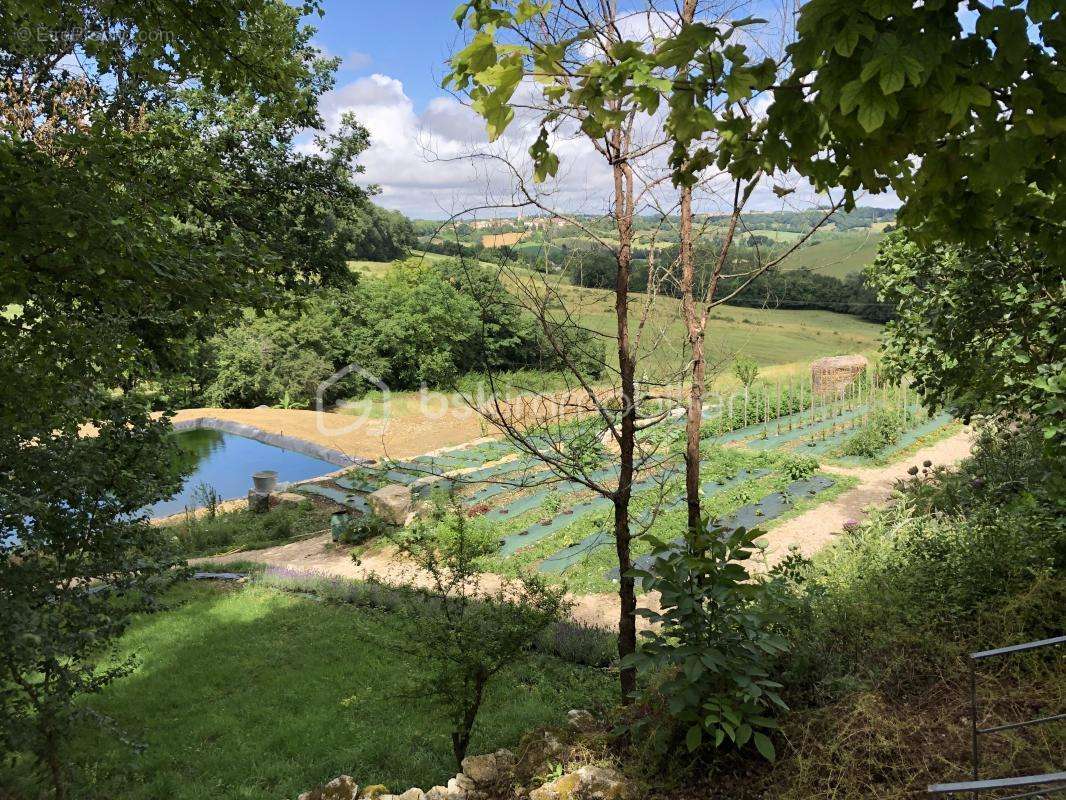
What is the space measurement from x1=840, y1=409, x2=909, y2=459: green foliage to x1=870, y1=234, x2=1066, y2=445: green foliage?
601cm

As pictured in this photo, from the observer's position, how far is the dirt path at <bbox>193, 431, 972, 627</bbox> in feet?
25.6

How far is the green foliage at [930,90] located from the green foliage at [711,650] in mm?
1802

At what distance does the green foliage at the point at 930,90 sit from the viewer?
156 cm

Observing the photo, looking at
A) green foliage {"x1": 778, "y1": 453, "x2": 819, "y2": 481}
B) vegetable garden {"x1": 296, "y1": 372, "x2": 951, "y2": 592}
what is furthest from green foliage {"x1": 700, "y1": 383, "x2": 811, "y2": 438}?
green foliage {"x1": 778, "y1": 453, "x2": 819, "y2": 481}

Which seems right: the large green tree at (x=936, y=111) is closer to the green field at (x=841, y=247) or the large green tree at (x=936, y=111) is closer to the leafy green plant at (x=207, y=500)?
the green field at (x=841, y=247)

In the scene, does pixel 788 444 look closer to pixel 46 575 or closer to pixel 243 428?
pixel 46 575

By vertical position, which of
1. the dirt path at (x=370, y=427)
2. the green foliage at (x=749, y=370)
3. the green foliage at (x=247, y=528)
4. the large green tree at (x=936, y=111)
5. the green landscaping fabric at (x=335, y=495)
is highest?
the large green tree at (x=936, y=111)

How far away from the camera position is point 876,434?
1267cm

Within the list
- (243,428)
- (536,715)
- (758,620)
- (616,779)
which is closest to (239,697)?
(536,715)

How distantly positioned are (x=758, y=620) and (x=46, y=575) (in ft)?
12.8

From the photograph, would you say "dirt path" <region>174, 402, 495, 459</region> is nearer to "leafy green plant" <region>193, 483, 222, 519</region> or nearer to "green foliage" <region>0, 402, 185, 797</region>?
"leafy green plant" <region>193, 483, 222, 519</region>

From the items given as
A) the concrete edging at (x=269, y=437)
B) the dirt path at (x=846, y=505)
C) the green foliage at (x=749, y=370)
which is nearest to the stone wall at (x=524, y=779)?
the dirt path at (x=846, y=505)

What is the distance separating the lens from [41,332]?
446cm

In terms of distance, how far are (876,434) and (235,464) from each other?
16895 mm
